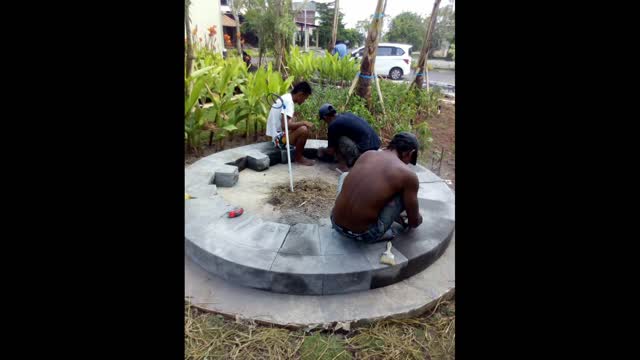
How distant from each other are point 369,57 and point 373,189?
4486 millimetres

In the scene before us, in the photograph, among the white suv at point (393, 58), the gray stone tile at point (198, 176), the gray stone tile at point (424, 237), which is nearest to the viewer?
the gray stone tile at point (424, 237)

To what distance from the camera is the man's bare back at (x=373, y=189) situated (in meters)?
2.65

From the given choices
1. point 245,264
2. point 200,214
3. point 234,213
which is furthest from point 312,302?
point 200,214

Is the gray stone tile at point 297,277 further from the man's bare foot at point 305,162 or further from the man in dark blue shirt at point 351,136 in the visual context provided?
the man's bare foot at point 305,162

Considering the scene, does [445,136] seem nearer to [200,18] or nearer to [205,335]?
[205,335]

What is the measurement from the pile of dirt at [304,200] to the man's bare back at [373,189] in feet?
2.78

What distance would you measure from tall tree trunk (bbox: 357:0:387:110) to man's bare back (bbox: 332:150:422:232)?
411 cm

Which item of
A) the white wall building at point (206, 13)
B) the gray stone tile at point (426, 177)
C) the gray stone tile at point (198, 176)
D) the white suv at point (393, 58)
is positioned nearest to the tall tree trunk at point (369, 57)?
the gray stone tile at point (426, 177)

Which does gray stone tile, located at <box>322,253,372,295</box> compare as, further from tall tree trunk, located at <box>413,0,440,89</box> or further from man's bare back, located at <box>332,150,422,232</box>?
tall tree trunk, located at <box>413,0,440,89</box>

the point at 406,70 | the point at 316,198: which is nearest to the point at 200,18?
the point at 406,70

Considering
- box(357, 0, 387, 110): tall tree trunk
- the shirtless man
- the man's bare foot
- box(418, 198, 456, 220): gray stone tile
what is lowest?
box(418, 198, 456, 220): gray stone tile

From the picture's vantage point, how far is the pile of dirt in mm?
3606

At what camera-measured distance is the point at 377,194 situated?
2.64 m

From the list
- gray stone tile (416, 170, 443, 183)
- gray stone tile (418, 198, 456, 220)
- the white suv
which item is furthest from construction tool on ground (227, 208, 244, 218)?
the white suv
